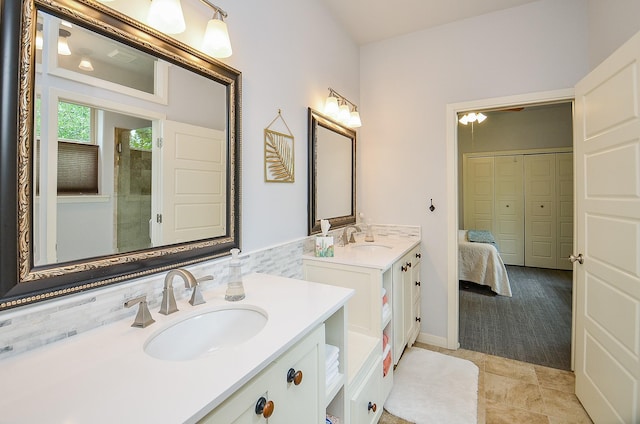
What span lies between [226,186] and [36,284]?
29.9 inches

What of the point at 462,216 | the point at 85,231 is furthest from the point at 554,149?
the point at 85,231

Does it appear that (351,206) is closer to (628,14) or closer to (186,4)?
(186,4)

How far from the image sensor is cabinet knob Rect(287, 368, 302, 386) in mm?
867

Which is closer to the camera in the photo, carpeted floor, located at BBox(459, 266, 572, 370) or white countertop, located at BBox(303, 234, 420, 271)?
white countertop, located at BBox(303, 234, 420, 271)

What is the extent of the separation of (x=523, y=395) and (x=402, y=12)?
289 centimetres

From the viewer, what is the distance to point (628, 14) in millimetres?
1622

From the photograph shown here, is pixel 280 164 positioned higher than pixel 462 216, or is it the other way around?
pixel 280 164

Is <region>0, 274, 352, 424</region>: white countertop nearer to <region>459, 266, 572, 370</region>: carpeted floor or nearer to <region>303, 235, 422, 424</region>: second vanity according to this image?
<region>303, 235, 422, 424</region>: second vanity

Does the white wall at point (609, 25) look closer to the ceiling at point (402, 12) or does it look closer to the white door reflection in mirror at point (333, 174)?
the ceiling at point (402, 12)

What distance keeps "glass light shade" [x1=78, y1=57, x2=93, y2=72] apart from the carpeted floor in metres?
3.00

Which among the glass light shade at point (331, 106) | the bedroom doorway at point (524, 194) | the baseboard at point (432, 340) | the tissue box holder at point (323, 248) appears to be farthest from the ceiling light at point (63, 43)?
the bedroom doorway at point (524, 194)

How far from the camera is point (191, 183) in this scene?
127 centimetres

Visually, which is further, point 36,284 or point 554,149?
point 554,149

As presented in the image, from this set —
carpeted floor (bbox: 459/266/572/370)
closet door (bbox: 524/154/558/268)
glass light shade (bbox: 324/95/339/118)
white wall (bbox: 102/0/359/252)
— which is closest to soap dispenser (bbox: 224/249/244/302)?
white wall (bbox: 102/0/359/252)
